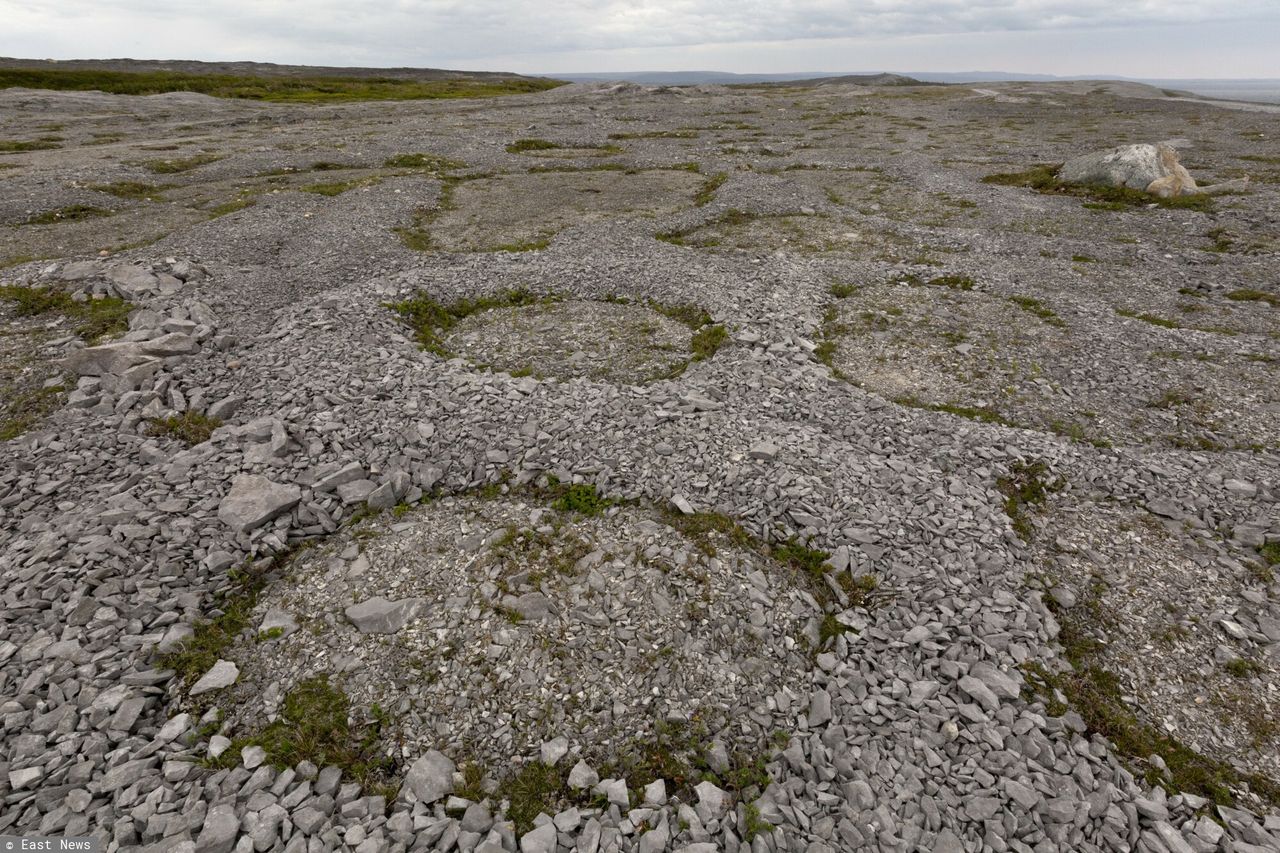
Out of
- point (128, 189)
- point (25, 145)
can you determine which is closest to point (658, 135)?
point (128, 189)

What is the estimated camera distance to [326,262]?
2588 centimetres

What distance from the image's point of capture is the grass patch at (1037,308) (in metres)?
21.4

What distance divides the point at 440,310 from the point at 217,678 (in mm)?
14627

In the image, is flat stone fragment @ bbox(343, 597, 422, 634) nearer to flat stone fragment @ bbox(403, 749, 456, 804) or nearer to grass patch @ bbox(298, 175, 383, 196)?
flat stone fragment @ bbox(403, 749, 456, 804)

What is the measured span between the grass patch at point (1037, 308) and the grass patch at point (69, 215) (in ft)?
151

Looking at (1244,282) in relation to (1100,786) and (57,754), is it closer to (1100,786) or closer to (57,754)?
(1100,786)

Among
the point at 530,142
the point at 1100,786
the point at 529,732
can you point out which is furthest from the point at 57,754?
the point at 530,142

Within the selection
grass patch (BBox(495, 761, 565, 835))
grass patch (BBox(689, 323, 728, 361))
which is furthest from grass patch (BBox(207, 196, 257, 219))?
grass patch (BBox(495, 761, 565, 835))

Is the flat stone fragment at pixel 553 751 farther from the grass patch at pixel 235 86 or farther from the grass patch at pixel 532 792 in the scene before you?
the grass patch at pixel 235 86

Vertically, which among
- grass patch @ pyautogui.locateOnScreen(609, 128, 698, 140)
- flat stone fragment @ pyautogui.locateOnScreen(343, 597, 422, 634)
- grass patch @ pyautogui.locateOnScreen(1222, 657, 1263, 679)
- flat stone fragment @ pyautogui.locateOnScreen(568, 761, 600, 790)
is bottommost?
flat stone fragment @ pyautogui.locateOnScreen(568, 761, 600, 790)

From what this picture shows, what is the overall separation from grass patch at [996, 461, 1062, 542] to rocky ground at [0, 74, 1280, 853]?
3.0 inches

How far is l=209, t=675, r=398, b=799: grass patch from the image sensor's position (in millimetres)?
8141

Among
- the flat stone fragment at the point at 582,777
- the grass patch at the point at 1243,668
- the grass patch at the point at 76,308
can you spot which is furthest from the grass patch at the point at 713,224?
the flat stone fragment at the point at 582,777

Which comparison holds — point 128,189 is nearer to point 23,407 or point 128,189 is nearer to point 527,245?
point 527,245
